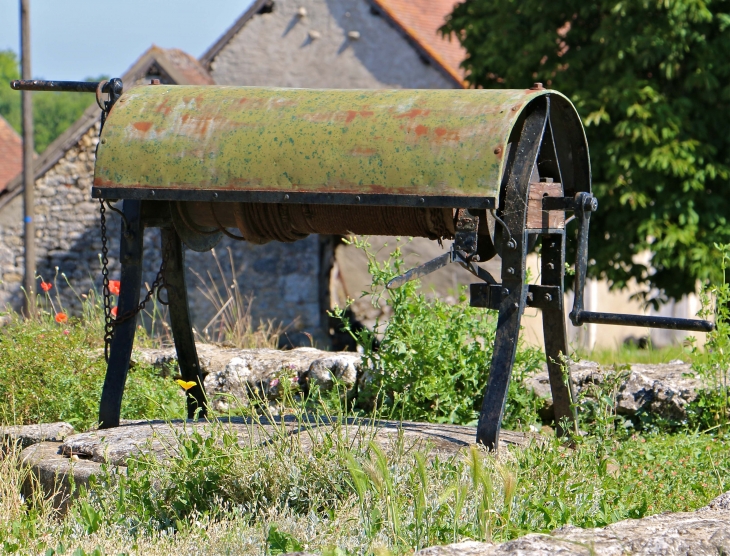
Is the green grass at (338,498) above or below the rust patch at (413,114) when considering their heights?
below

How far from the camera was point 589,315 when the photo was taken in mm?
4195

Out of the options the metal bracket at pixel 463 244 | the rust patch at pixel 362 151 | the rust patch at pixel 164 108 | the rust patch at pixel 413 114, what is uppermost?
the rust patch at pixel 164 108

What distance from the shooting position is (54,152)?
15070mm

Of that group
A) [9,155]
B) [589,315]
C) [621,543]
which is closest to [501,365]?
[589,315]

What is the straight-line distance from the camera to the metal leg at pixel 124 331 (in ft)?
16.1

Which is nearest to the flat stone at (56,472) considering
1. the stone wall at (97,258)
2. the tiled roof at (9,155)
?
the stone wall at (97,258)

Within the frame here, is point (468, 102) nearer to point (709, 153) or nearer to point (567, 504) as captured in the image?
point (567, 504)

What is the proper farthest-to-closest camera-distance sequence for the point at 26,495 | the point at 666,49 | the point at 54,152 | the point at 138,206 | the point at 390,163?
the point at 54,152 → the point at 666,49 → the point at 138,206 → the point at 26,495 → the point at 390,163

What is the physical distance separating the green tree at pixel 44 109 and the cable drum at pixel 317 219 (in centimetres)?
5127

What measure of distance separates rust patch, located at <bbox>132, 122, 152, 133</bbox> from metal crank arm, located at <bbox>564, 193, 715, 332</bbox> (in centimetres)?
205

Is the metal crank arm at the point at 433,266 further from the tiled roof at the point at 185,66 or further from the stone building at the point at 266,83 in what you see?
the tiled roof at the point at 185,66

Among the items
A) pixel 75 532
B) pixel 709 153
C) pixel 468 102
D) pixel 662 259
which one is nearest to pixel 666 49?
pixel 709 153

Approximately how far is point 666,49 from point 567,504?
7937 millimetres

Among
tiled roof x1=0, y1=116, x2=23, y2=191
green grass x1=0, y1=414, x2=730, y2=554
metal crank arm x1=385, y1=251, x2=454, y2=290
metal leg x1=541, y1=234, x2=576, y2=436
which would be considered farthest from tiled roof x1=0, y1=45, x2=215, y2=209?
green grass x1=0, y1=414, x2=730, y2=554
